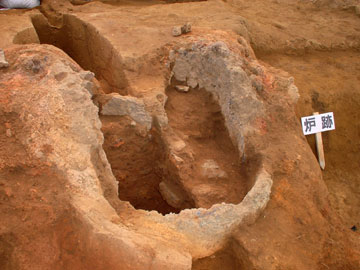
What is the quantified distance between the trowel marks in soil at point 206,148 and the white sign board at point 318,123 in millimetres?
1495

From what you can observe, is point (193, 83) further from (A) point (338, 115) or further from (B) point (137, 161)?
(A) point (338, 115)

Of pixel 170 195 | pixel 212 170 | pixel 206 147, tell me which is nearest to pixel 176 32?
pixel 206 147

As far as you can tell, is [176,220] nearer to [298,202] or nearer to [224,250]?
[224,250]

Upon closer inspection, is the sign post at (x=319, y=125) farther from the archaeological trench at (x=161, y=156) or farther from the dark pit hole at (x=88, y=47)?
the dark pit hole at (x=88, y=47)

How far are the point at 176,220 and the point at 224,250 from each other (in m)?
0.41

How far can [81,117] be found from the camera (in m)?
2.40

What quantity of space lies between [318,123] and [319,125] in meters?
0.03

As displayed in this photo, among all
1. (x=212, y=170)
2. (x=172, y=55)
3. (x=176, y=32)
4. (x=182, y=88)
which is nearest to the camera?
(x=212, y=170)

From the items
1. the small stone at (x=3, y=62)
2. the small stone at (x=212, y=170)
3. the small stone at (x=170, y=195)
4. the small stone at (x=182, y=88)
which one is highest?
the small stone at (x=3, y=62)

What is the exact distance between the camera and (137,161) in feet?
10.2

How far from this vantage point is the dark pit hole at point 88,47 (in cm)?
367

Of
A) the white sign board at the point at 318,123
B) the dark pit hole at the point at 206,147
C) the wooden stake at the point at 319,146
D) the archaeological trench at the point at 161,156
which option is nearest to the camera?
the archaeological trench at the point at 161,156

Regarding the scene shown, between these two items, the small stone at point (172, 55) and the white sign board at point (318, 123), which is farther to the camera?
the white sign board at point (318, 123)

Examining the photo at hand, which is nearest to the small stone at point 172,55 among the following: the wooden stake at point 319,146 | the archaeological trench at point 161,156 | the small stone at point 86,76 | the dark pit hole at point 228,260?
the archaeological trench at point 161,156
